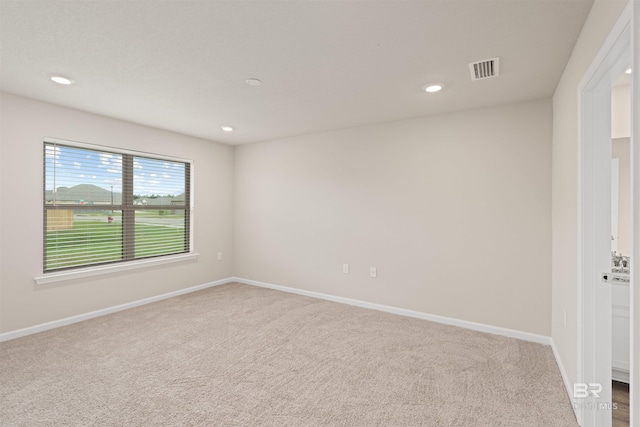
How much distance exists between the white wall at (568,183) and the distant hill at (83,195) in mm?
4703

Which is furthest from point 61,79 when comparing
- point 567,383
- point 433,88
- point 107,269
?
point 567,383

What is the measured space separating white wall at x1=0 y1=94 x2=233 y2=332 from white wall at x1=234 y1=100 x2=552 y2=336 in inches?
62.7

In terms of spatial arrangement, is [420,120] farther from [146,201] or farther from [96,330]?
[96,330]

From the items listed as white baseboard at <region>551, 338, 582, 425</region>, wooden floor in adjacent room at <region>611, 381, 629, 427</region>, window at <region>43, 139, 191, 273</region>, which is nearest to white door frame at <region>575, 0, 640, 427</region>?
white baseboard at <region>551, 338, 582, 425</region>

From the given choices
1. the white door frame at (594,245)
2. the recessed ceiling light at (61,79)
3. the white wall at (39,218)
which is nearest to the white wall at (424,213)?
the white door frame at (594,245)

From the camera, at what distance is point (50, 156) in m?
3.43

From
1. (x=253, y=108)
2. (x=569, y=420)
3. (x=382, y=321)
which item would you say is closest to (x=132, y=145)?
(x=253, y=108)

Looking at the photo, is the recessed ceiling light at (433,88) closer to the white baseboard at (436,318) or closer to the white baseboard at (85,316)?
the white baseboard at (436,318)

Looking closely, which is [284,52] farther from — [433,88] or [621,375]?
[621,375]

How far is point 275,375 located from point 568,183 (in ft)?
8.60

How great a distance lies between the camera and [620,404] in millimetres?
2213

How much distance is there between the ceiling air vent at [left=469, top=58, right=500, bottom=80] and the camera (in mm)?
2385

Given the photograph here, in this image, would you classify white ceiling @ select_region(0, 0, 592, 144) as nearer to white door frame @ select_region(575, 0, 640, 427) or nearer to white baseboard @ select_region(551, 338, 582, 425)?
white door frame @ select_region(575, 0, 640, 427)

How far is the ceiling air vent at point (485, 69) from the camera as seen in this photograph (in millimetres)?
2385
